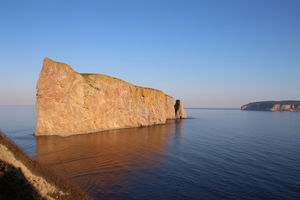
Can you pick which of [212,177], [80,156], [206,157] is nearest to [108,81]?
[80,156]

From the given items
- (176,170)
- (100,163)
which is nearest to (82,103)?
(100,163)

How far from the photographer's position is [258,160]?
25.3 meters

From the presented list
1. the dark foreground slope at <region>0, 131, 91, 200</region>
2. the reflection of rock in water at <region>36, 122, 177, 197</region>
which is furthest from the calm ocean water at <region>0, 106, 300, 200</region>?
the dark foreground slope at <region>0, 131, 91, 200</region>

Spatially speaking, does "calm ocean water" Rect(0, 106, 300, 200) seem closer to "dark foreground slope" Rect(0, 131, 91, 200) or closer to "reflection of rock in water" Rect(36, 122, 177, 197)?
"reflection of rock in water" Rect(36, 122, 177, 197)

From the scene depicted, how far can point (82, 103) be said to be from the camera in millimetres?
46594

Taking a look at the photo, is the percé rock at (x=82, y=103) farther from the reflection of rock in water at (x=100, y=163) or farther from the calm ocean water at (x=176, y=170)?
the calm ocean water at (x=176, y=170)

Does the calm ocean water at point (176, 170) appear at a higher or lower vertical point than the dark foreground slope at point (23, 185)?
lower

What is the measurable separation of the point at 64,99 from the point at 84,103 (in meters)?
6.27

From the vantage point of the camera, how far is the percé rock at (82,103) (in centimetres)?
4016

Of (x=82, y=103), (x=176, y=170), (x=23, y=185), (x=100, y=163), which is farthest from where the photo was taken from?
(x=82, y=103)

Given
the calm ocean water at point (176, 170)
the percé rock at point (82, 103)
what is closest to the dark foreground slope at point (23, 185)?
the calm ocean water at point (176, 170)

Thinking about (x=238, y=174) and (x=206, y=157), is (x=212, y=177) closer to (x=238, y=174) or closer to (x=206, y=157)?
(x=238, y=174)

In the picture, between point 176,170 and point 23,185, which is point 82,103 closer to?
point 176,170

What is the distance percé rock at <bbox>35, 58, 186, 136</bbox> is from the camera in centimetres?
4016
